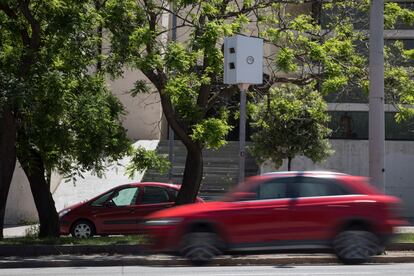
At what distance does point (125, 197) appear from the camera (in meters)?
18.3

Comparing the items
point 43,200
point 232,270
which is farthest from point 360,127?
point 232,270

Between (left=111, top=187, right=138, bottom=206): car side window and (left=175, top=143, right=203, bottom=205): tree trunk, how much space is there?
5.57 feet

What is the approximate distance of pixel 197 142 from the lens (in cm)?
1645

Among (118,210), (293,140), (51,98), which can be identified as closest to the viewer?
(51,98)

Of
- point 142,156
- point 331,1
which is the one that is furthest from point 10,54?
point 331,1

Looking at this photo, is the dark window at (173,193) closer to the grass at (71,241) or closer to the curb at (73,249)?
the grass at (71,241)

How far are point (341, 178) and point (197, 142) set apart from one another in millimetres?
6375

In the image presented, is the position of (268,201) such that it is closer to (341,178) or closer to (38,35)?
(341,178)

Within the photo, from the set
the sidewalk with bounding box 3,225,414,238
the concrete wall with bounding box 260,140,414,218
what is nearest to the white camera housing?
the sidewalk with bounding box 3,225,414,238

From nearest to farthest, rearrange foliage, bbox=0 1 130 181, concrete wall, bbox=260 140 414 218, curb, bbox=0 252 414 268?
curb, bbox=0 252 414 268 → foliage, bbox=0 1 130 181 → concrete wall, bbox=260 140 414 218

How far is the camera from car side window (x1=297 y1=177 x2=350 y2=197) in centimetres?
1045

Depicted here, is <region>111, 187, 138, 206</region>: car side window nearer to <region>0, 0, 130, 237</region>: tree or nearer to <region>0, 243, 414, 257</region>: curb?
<region>0, 0, 130, 237</region>: tree

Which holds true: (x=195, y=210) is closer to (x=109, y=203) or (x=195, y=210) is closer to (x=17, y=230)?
(x=109, y=203)

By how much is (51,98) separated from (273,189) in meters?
5.65
